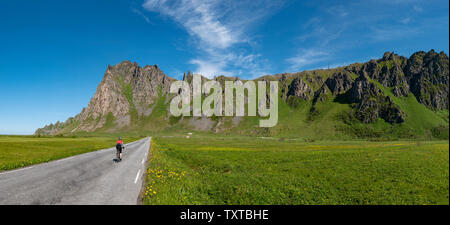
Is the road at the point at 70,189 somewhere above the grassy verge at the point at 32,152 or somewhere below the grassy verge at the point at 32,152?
above

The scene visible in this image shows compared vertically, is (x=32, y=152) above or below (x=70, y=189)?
below

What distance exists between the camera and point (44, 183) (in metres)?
12.9

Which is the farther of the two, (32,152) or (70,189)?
(32,152)

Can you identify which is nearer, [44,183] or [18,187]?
[18,187]

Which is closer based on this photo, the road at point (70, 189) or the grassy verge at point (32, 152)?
the road at point (70, 189)

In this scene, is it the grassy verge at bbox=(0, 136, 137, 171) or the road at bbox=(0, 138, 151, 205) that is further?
the grassy verge at bbox=(0, 136, 137, 171)

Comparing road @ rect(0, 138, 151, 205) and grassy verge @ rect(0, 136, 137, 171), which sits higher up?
road @ rect(0, 138, 151, 205)
